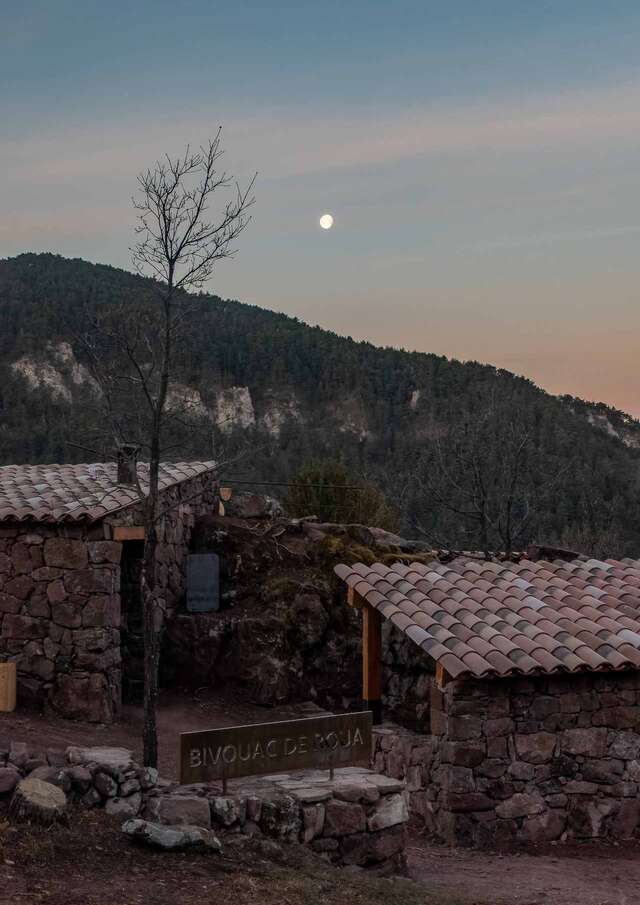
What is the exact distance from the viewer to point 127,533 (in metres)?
12.4

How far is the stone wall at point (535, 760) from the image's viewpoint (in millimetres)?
8727

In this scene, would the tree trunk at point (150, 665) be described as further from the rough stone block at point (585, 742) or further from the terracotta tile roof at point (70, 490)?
the rough stone block at point (585, 742)

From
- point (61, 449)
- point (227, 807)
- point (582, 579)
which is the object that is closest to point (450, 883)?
point (227, 807)

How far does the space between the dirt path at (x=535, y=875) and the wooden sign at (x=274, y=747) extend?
1.15 metres

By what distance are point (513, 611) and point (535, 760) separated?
1596 mm

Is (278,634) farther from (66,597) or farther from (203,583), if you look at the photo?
(66,597)

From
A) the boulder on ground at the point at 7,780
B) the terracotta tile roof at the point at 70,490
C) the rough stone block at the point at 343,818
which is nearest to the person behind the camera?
the boulder on ground at the point at 7,780

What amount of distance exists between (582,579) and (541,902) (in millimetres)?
4799

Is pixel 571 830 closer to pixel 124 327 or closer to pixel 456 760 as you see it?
pixel 456 760

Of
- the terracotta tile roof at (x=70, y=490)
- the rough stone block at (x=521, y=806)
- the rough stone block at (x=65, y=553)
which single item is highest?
the terracotta tile roof at (x=70, y=490)

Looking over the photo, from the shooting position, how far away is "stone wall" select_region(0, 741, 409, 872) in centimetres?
650

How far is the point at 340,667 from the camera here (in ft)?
46.1

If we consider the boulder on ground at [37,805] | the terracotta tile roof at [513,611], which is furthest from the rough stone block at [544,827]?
the boulder on ground at [37,805]

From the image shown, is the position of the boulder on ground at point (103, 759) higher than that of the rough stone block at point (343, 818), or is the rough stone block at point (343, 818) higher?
the boulder on ground at point (103, 759)
